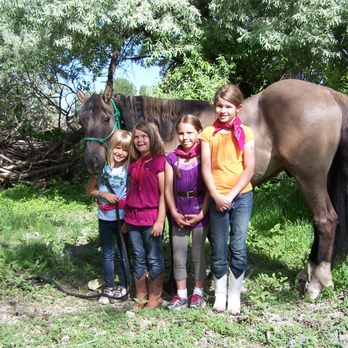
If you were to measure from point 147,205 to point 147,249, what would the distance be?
0.38 m

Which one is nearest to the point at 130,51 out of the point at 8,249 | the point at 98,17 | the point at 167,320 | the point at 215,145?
the point at 98,17

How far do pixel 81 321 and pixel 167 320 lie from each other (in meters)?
0.66

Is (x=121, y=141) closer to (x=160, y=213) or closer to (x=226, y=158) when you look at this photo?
(x=160, y=213)

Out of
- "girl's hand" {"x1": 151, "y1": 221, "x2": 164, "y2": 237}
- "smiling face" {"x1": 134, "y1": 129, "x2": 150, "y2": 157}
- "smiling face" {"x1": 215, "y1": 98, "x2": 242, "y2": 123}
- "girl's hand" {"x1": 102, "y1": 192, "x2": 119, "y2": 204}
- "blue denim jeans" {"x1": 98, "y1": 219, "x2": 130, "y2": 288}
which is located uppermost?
"smiling face" {"x1": 215, "y1": 98, "x2": 242, "y2": 123}

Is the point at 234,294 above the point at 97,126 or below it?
below

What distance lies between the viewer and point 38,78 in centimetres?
927

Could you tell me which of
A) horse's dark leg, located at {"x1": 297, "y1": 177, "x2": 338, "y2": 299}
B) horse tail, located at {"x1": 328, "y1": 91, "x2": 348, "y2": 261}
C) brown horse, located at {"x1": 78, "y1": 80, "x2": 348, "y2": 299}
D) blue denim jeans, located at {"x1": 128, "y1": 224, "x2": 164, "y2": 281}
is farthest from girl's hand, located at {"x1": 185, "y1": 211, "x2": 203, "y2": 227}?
horse tail, located at {"x1": 328, "y1": 91, "x2": 348, "y2": 261}

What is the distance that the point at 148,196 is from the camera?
3504mm

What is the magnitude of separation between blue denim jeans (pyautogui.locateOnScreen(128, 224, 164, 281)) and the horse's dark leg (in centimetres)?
140

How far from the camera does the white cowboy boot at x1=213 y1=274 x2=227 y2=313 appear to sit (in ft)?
11.2

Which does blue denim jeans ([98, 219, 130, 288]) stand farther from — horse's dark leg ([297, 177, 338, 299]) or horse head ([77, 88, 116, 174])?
horse's dark leg ([297, 177, 338, 299])

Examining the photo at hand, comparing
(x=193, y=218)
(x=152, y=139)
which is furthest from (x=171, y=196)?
(x=152, y=139)

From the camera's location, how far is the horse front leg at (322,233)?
3783mm

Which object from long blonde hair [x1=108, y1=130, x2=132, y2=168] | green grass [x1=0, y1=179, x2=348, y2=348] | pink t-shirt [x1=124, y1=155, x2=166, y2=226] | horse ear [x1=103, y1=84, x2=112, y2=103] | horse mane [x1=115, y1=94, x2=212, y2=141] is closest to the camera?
green grass [x1=0, y1=179, x2=348, y2=348]
